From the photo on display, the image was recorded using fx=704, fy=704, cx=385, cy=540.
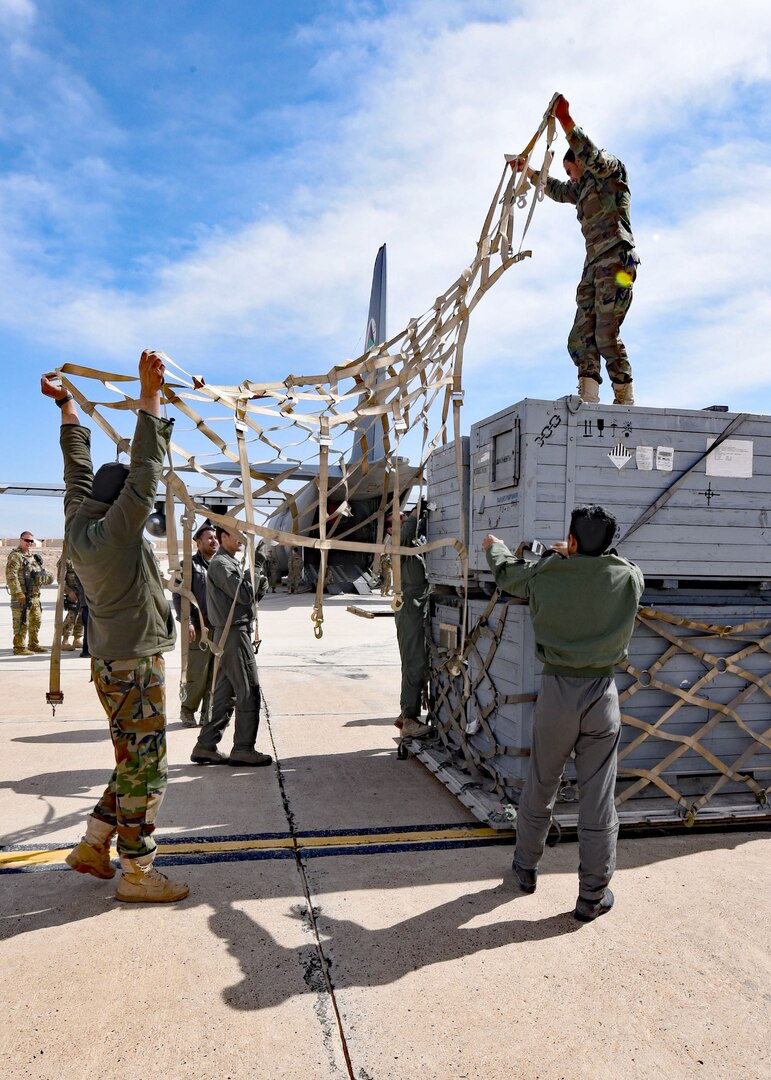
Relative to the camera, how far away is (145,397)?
358 centimetres

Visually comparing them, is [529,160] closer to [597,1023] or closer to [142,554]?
[142,554]

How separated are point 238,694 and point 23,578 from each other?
7.99m

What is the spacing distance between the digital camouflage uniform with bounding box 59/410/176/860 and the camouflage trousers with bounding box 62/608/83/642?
396 inches

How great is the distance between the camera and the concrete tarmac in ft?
8.46

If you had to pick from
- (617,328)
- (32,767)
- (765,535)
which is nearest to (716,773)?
(765,535)

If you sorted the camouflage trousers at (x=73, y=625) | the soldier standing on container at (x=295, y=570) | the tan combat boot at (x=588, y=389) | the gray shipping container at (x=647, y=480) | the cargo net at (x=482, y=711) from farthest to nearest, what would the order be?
the soldier standing on container at (x=295, y=570) < the camouflage trousers at (x=73, y=625) < the tan combat boot at (x=588, y=389) < the cargo net at (x=482, y=711) < the gray shipping container at (x=647, y=480)

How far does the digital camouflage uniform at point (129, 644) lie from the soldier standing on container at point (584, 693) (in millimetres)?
2046

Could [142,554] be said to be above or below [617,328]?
below

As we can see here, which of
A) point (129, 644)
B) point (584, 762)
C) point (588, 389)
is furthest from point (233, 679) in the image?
point (588, 389)

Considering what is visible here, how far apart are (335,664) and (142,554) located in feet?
26.2

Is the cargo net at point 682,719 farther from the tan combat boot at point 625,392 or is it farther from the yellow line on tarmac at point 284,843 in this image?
the tan combat boot at point 625,392

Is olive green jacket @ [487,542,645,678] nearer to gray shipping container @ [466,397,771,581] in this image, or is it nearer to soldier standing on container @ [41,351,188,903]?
gray shipping container @ [466,397,771,581]

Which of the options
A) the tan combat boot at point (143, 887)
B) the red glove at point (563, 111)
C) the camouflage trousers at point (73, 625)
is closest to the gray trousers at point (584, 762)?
the tan combat boot at point (143, 887)

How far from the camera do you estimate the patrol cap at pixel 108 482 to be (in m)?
3.76
